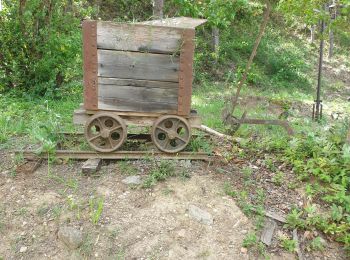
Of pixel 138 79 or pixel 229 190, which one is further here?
pixel 138 79

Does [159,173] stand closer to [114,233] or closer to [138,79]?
[114,233]

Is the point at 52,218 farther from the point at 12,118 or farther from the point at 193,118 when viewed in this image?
the point at 12,118

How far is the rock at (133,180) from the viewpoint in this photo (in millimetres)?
4232

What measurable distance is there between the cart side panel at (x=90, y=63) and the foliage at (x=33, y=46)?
13.6ft

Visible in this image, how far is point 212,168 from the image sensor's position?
4.72 metres

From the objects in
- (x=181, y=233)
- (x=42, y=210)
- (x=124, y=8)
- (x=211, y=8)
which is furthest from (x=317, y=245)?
(x=124, y=8)

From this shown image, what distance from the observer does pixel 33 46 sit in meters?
8.11

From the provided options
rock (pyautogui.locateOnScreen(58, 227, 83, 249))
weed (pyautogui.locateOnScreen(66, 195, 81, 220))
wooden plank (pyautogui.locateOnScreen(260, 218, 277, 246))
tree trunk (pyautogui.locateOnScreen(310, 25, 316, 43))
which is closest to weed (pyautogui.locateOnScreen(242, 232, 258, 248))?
wooden plank (pyautogui.locateOnScreen(260, 218, 277, 246))

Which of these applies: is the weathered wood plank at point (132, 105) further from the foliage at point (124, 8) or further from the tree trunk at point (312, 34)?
the tree trunk at point (312, 34)

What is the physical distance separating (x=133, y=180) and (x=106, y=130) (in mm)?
753

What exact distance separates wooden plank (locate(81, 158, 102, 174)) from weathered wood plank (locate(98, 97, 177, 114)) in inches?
27.5

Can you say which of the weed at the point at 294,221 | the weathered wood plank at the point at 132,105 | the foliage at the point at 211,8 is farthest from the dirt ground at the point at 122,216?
the foliage at the point at 211,8

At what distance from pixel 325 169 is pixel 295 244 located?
1.23 metres

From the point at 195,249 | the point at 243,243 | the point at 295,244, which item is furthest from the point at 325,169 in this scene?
the point at 195,249
